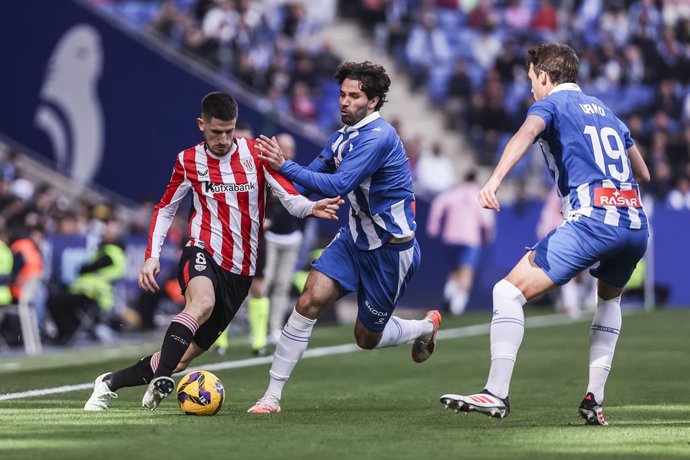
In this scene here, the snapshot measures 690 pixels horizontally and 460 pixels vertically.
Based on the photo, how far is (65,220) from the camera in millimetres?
19062

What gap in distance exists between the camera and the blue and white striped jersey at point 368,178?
8.77m

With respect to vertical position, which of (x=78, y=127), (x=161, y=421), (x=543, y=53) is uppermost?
(x=78, y=127)

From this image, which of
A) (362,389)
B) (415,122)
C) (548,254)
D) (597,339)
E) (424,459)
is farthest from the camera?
(415,122)

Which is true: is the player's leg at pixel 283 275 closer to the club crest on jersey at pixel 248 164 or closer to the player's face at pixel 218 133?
the club crest on jersey at pixel 248 164

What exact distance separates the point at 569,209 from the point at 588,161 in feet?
0.99

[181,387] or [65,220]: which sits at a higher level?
[65,220]

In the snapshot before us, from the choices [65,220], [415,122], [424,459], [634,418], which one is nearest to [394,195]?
[634,418]

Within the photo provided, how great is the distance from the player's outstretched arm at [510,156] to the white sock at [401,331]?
2296 mm

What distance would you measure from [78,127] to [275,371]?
14.5 meters

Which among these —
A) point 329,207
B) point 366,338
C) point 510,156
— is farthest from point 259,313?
point 510,156

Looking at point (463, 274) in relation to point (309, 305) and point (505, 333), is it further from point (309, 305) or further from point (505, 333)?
point (505, 333)

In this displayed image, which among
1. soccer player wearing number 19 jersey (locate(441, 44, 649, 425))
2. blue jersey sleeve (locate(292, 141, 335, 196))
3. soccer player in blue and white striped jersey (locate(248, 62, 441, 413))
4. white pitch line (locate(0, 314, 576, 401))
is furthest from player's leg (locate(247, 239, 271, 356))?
soccer player wearing number 19 jersey (locate(441, 44, 649, 425))

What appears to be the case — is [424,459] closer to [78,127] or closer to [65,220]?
[65,220]

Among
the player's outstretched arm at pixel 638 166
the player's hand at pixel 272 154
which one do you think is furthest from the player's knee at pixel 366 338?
the player's outstretched arm at pixel 638 166
